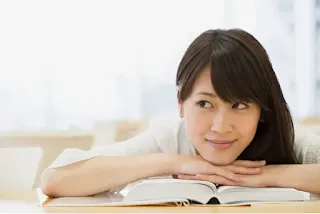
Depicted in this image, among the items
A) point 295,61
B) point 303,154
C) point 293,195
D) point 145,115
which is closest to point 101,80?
point 145,115

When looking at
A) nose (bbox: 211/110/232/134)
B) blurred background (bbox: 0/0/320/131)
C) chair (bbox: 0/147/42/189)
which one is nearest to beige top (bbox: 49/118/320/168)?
nose (bbox: 211/110/232/134)

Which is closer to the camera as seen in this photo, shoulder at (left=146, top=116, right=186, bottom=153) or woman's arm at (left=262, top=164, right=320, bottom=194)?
woman's arm at (left=262, top=164, right=320, bottom=194)

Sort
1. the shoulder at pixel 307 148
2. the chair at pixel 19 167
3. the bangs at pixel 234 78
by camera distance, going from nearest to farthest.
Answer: the bangs at pixel 234 78 < the shoulder at pixel 307 148 < the chair at pixel 19 167

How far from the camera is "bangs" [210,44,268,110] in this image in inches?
40.6

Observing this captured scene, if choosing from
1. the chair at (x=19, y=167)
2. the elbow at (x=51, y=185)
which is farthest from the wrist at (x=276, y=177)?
the chair at (x=19, y=167)

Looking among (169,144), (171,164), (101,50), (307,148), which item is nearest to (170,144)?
(169,144)

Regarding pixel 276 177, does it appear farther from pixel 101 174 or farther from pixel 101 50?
pixel 101 50

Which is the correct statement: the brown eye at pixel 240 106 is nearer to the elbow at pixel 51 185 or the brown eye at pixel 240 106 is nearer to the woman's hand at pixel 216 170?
the woman's hand at pixel 216 170

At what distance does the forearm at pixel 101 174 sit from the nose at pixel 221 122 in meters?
0.10

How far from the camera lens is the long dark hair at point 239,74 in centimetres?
104

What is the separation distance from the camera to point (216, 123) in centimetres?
105

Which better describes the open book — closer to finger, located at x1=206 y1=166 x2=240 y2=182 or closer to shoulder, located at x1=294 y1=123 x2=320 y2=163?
finger, located at x1=206 y1=166 x2=240 y2=182

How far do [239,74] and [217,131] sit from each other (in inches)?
4.4

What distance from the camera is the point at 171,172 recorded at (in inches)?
42.6
